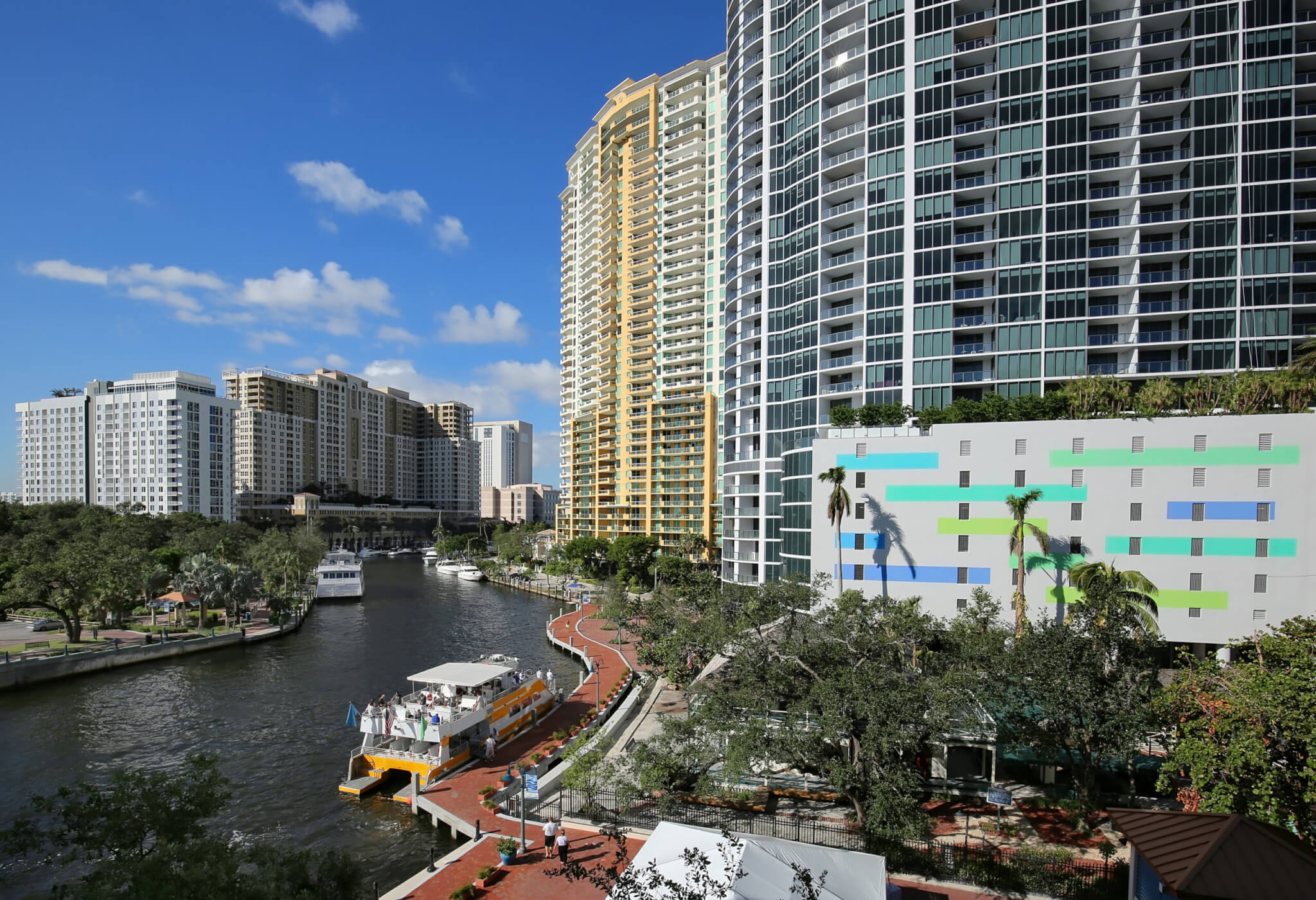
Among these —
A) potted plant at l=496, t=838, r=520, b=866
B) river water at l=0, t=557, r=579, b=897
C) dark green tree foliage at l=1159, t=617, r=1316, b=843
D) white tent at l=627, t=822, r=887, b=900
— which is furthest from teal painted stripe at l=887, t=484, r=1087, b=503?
potted plant at l=496, t=838, r=520, b=866

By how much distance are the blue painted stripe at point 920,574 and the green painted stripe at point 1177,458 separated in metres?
8.93

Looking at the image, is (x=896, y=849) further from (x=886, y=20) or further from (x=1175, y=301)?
(x=886, y=20)

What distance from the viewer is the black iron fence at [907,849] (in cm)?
1761

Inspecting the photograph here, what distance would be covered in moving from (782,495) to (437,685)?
3628cm

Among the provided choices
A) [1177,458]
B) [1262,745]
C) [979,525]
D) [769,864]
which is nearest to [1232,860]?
[1262,745]

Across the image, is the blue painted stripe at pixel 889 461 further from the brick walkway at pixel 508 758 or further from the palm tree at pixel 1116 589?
the brick walkway at pixel 508 758

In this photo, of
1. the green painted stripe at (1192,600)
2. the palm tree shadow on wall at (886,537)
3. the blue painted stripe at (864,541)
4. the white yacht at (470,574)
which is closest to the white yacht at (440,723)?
the blue painted stripe at (864,541)

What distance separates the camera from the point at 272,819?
25.7 meters

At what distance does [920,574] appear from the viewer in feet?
144

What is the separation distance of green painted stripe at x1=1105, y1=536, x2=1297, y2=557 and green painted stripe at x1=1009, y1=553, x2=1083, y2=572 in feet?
6.74

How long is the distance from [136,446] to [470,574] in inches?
3216

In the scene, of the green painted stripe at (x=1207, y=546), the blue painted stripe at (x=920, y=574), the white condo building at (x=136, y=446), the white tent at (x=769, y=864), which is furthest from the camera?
the white condo building at (x=136, y=446)

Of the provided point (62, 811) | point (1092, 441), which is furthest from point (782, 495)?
point (62, 811)

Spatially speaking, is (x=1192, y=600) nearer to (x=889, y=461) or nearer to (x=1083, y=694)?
(x=889, y=461)
